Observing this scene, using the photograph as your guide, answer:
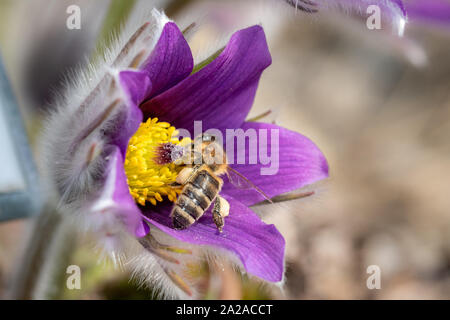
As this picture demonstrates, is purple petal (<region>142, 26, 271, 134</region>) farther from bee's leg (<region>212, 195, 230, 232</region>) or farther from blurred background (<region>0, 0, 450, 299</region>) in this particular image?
bee's leg (<region>212, 195, 230, 232</region>)

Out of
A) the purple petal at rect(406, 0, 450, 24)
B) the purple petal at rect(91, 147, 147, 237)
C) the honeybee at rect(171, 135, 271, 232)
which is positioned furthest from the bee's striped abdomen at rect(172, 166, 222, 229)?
the purple petal at rect(406, 0, 450, 24)

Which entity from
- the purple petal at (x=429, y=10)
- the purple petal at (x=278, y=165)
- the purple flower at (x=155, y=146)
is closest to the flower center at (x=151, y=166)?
the purple flower at (x=155, y=146)

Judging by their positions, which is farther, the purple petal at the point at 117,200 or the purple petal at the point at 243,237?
the purple petal at the point at 243,237

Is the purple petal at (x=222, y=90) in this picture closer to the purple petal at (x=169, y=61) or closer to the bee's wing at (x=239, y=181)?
the purple petal at (x=169, y=61)

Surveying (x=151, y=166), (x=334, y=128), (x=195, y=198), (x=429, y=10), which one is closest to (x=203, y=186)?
(x=195, y=198)

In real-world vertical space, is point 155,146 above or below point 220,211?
above

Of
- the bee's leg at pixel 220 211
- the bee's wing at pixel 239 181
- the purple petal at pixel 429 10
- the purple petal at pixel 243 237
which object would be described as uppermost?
the purple petal at pixel 429 10

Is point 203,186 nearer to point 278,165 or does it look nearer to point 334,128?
point 278,165
